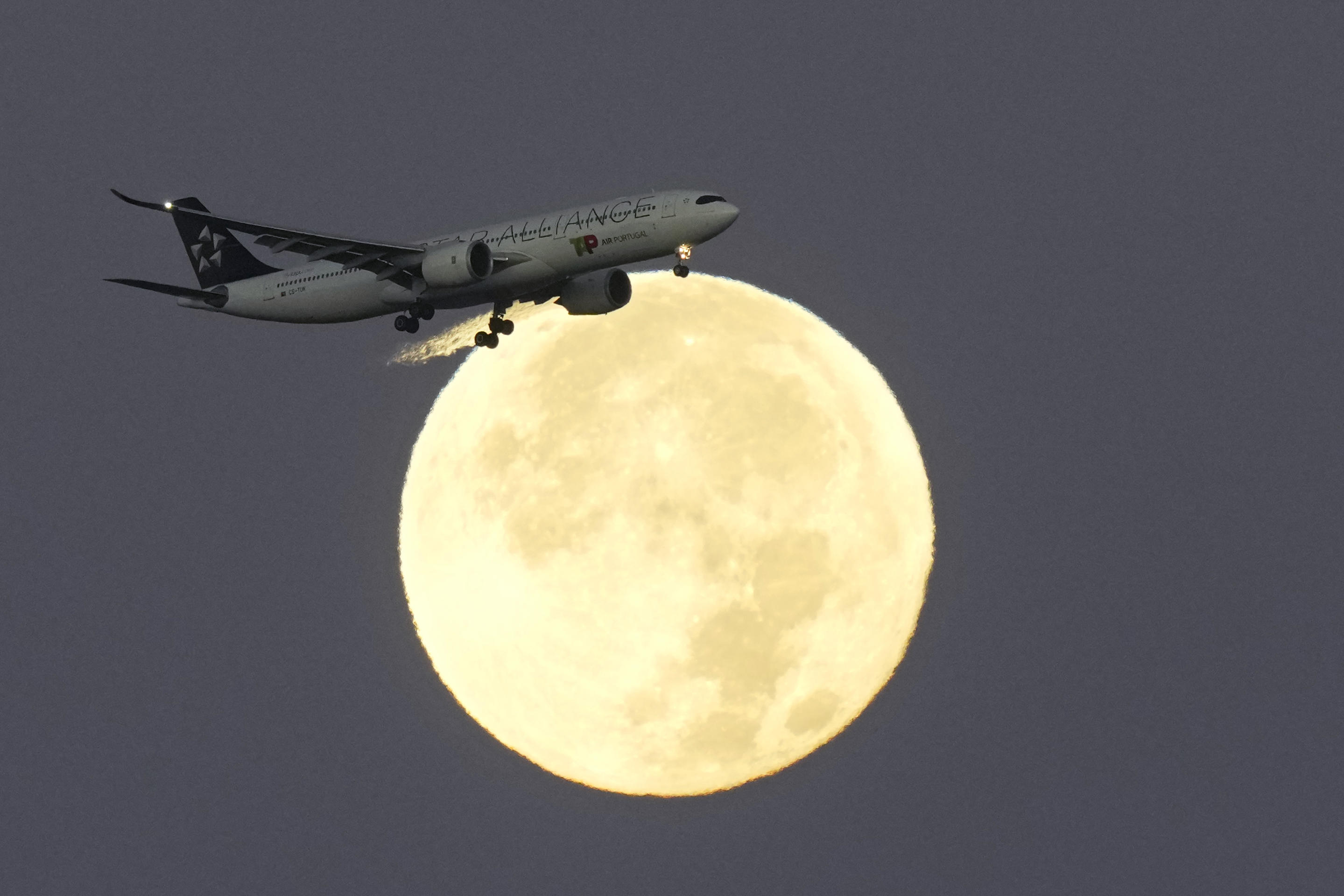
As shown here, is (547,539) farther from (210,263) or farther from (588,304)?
(210,263)

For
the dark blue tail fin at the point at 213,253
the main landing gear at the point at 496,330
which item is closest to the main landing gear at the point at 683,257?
the main landing gear at the point at 496,330

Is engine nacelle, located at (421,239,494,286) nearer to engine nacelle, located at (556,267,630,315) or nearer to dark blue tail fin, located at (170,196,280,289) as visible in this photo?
engine nacelle, located at (556,267,630,315)

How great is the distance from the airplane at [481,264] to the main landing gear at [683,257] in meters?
0.04

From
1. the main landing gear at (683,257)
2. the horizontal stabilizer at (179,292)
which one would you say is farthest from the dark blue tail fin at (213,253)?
the main landing gear at (683,257)

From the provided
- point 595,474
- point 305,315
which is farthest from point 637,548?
point 305,315

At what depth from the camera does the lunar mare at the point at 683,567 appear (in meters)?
62.0

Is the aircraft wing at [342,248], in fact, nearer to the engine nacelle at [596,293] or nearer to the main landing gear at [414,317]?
the main landing gear at [414,317]

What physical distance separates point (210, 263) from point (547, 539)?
23.9 m

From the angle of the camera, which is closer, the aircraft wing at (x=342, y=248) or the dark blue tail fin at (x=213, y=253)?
the aircraft wing at (x=342, y=248)

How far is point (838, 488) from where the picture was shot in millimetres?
64250

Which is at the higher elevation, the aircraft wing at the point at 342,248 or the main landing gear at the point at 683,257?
the aircraft wing at the point at 342,248

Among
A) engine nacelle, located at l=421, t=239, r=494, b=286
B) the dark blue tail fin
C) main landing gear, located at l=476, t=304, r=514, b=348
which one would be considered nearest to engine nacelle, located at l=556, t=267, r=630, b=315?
main landing gear, located at l=476, t=304, r=514, b=348

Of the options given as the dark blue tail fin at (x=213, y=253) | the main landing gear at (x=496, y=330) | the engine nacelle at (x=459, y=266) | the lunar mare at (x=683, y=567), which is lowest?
the lunar mare at (x=683, y=567)

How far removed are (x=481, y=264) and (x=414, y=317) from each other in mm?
5504
